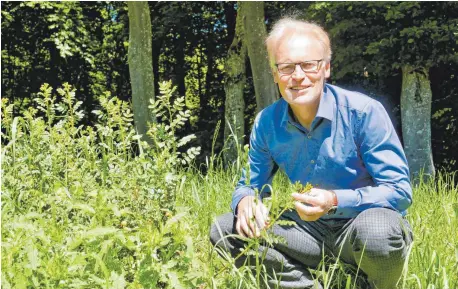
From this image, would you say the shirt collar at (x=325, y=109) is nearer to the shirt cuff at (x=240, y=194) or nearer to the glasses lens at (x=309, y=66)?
the glasses lens at (x=309, y=66)

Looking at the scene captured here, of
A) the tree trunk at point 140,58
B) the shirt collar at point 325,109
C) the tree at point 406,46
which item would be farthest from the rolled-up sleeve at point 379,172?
the tree trunk at point 140,58

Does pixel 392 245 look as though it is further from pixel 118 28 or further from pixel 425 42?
pixel 118 28

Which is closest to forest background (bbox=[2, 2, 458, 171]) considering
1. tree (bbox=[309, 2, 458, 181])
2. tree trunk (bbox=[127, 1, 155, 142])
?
tree (bbox=[309, 2, 458, 181])

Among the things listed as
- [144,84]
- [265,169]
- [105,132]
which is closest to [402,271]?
[265,169]

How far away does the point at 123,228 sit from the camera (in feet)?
8.59

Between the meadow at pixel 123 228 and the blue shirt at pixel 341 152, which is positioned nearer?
the meadow at pixel 123 228

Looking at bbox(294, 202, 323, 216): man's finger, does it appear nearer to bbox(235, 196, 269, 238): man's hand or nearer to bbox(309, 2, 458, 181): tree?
bbox(235, 196, 269, 238): man's hand

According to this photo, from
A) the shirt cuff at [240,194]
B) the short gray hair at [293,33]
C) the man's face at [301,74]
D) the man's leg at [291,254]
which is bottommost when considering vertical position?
the man's leg at [291,254]

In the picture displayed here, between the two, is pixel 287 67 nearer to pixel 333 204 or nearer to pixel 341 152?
pixel 341 152

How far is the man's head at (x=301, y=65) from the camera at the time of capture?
252 cm

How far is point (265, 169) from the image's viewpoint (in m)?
2.82

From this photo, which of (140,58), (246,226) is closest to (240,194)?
(246,226)

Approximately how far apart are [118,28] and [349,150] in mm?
9146

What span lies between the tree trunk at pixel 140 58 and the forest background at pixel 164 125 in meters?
0.02
